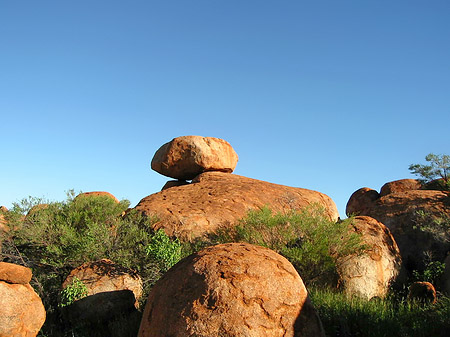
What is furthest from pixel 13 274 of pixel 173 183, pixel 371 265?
pixel 173 183

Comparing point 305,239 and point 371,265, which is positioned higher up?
point 305,239

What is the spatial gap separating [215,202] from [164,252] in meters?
3.22

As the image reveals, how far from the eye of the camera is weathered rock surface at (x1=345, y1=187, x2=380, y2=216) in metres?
26.3

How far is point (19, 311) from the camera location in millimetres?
8023

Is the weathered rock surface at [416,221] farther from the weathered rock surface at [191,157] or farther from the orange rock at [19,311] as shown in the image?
the orange rock at [19,311]

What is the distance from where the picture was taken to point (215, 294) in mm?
4938

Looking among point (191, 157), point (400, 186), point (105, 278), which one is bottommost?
point (105, 278)

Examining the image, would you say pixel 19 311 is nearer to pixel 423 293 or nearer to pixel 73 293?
pixel 73 293

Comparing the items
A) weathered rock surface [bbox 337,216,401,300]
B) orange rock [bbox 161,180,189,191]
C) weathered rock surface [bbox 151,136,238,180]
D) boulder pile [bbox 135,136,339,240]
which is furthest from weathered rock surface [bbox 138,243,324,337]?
orange rock [bbox 161,180,189,191]

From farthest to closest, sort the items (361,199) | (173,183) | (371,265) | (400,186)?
(361,199) < (400,186) < (173,183) < (371,265)

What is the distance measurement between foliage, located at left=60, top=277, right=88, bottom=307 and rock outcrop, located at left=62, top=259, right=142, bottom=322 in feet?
0.26

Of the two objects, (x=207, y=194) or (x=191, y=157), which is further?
(x=191, y=157)

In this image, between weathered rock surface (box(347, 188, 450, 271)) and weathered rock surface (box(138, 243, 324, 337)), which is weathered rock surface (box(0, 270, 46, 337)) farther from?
weathered rock surface (box(347, 188, 450, 271))

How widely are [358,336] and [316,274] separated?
92.4 inches
